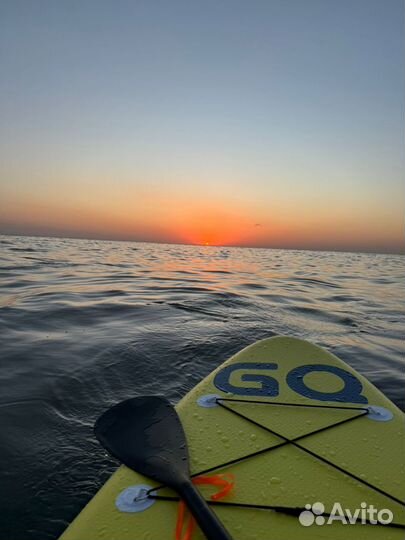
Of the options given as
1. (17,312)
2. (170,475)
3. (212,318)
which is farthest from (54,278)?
(170,475)

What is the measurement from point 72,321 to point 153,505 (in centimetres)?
515

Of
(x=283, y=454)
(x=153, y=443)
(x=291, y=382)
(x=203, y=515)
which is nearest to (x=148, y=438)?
(x=153, y=443)

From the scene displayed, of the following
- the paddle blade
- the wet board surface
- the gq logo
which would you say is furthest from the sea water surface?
the gq logo

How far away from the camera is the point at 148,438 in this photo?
211 cm

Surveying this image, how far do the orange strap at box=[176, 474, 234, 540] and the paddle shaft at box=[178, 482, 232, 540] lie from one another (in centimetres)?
7

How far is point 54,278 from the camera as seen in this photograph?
11938 millimetres

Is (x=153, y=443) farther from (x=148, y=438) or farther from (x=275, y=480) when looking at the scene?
(x=275, y=480)

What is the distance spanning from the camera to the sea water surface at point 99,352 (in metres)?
2.29

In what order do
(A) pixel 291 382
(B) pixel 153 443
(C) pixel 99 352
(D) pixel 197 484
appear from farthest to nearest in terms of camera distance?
(C) pixel 99 352 → (A) pixel 291 382 → (B) pixel 153 443 → (D) pixel 197 484

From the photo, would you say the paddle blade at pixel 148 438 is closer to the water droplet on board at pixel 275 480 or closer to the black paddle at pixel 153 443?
the black paddle at pixel 153 443

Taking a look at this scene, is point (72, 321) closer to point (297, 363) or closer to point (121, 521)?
point (297, 363)

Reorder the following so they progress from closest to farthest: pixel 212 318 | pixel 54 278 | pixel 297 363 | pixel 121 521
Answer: pixel 121 521, pixel 297 363, pixel 212 318, pixel 54 278

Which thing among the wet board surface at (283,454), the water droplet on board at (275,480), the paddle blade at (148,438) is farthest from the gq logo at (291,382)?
the water droplet on board at (275,480)

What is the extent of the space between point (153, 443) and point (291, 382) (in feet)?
4.70
